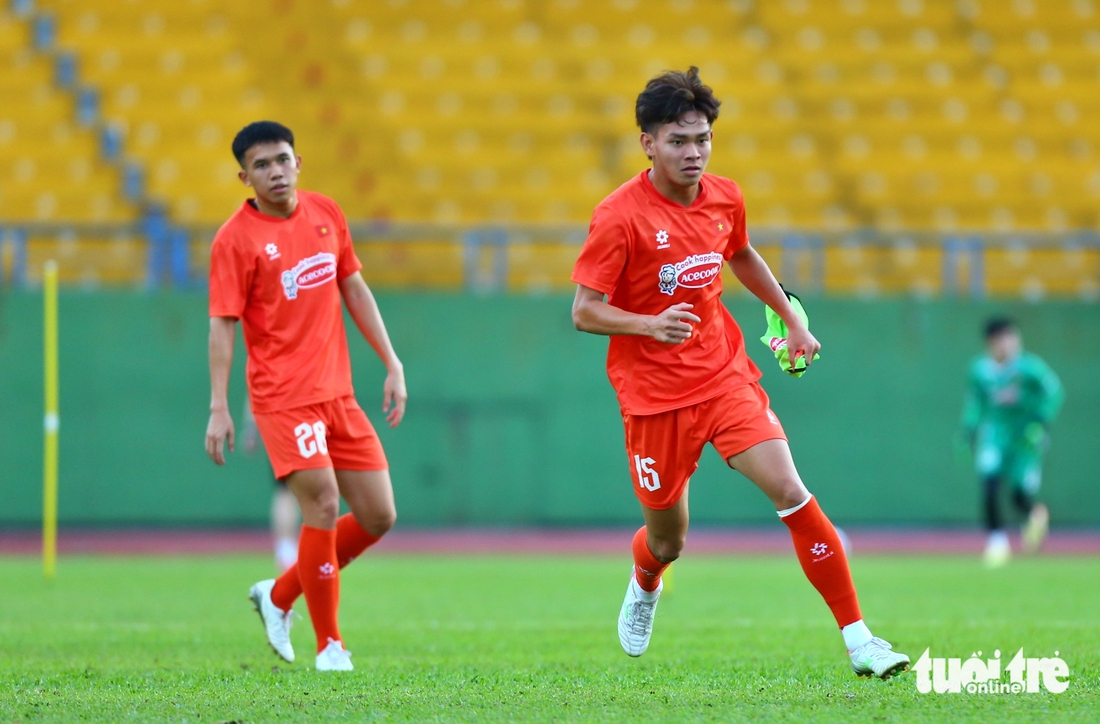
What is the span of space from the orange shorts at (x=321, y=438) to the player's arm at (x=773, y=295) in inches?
74.6

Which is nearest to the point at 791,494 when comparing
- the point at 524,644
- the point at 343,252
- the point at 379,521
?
Answer: the point at 379,521

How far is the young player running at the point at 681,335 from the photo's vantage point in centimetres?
561

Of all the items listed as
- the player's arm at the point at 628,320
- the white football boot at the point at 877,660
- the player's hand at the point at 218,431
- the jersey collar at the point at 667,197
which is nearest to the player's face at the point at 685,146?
the jersey collar at the point at 667,197

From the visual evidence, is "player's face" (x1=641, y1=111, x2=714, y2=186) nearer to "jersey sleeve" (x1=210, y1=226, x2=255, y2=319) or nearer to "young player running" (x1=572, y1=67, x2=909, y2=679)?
"young player running" (x1=572, y1=67, x2=909, y2=679)

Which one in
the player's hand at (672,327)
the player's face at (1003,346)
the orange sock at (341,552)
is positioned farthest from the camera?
the player's face at (1003,346)

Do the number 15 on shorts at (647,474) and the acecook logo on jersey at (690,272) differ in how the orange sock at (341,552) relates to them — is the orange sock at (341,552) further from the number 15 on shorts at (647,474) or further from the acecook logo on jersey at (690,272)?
the acecook logo on jersey at (690,272)

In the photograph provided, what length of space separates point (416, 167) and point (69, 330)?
5.17m

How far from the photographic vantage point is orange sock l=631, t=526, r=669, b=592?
6270 mm

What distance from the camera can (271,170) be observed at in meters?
6.50

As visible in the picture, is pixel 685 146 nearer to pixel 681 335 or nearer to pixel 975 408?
pixel 681 335

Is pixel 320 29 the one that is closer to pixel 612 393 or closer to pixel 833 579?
pixel 612 393

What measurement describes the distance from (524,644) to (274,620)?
1392 mm

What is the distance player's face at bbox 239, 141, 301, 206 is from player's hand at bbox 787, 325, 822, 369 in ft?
7.95

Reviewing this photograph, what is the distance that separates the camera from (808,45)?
21.2 meters
